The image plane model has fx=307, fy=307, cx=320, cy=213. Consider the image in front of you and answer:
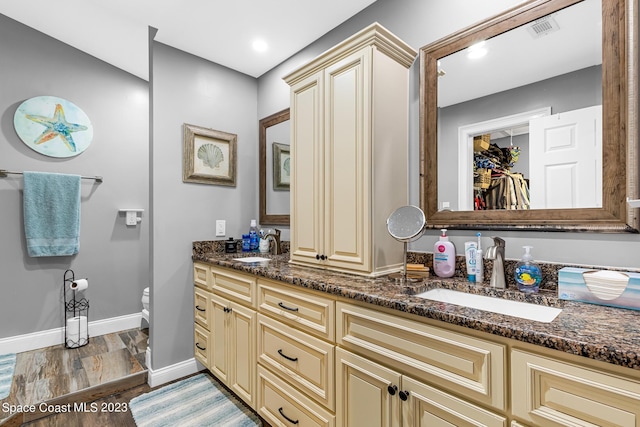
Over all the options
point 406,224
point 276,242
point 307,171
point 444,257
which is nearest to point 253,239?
point 276,242

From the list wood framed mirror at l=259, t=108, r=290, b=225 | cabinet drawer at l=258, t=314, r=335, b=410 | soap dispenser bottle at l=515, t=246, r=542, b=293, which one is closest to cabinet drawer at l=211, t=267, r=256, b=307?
cabinet drawer at l=258, t=314, r=335, b=410

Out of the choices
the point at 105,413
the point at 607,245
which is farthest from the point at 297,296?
the point at 105,413

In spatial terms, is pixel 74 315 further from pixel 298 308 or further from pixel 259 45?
pixel 259 45

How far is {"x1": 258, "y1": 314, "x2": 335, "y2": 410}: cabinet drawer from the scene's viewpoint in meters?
1.31

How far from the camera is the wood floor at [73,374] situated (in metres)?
1.97

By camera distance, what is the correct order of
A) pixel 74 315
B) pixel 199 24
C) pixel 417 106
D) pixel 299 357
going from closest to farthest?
pixel 299 357 → pixel 417 106 → pixel 199 24 → pixel 74 315

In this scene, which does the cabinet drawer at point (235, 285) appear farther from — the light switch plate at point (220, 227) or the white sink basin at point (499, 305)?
the white sink basin at point (499, 305)

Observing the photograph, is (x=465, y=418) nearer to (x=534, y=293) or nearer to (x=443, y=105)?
(x=534, y=293)

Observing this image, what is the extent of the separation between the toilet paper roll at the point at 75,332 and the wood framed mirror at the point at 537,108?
10.3 feet

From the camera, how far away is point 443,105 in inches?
61.8

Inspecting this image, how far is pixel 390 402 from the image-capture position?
42.1 inches

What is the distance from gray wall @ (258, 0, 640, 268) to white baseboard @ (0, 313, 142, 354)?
310 centimetres

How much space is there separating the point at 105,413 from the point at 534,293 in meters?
2.47

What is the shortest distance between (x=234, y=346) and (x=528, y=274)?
5.35 ft
